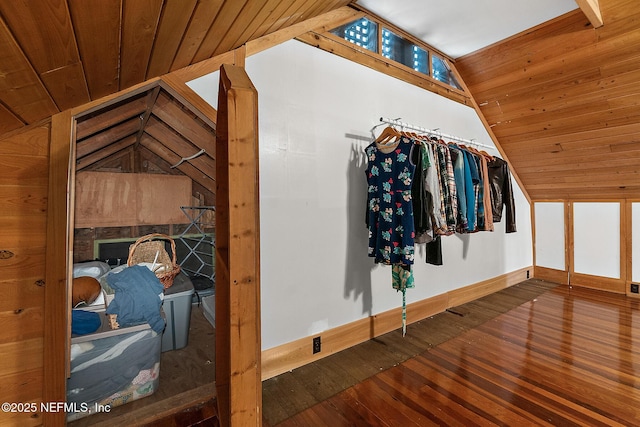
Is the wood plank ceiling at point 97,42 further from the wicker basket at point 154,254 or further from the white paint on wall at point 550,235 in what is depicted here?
the white paint on wall at point 550,235

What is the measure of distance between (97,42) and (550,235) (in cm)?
540

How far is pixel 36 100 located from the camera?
105 centimetres

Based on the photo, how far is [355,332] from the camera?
235cm

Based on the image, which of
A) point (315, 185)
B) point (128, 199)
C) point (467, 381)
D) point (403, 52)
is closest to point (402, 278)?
point (467, 381)

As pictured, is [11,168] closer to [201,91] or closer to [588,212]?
[201,91]

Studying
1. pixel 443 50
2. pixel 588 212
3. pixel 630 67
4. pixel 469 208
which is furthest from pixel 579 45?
pixel 588 212

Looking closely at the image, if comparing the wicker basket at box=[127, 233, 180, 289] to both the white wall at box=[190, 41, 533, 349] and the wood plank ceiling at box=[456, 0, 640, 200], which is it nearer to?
the white wall at box=[190, 41, 533, 349]

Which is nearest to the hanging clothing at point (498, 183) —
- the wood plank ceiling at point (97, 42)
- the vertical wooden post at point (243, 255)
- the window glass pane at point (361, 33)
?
the window glass pane at point (361, 33)

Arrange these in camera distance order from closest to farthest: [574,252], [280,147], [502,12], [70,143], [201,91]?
[70,143], [201,91], [280,147], [502,12], [574,252]

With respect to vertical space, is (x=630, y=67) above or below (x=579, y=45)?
below

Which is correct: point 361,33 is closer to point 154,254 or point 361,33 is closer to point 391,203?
point 391,203

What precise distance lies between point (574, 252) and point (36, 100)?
5.57 m

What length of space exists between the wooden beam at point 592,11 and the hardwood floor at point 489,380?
253 centimetres

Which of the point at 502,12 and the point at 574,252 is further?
the point at 574,252
